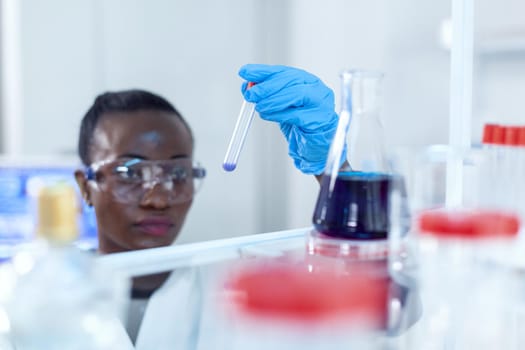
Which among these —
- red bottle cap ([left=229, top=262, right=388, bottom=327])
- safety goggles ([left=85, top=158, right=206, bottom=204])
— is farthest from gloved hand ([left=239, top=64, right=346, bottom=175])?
red bottle cap ([left=229, top=262, right=388, bottom=327])

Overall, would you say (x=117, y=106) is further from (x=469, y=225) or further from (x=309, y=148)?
(x=469, y=225)

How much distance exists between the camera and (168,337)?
1.45 meters

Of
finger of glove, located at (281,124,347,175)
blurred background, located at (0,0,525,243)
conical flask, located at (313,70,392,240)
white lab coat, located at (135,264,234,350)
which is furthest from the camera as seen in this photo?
blurred background, located at (0,0,525,243)

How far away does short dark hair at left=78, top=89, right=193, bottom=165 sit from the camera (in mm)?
1650

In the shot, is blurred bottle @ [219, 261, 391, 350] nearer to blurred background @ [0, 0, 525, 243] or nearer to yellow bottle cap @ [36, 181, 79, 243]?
yellow bottle cap @ [36, 181, 79, 243]

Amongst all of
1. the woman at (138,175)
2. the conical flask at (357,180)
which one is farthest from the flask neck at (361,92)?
the woman at (138,175)

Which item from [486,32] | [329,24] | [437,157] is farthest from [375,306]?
[329,24]

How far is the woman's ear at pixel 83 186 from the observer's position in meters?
1.65

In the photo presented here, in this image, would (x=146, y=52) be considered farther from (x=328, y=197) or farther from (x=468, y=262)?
(x=468, y=262)

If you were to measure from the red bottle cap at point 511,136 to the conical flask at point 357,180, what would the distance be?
4.9 inches

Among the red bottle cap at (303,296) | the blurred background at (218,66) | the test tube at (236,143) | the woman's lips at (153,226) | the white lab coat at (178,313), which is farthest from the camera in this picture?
the blurred background at (218,66)

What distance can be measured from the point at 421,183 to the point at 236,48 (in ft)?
8.11

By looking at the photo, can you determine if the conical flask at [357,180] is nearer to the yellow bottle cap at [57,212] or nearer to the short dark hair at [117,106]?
the yellow bottle cap at [57,212]

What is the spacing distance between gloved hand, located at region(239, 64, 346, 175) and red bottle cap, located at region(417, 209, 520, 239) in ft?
1.77
